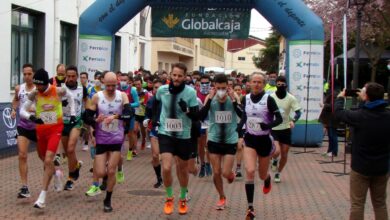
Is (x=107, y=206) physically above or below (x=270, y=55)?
below

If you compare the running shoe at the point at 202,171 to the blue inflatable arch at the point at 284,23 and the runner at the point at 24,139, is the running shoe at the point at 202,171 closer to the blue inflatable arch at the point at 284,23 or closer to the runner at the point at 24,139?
the runner at the point at 24,139

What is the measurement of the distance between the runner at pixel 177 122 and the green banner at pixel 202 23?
10000 millimetres

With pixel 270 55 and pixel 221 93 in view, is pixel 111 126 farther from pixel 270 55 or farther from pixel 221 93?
pixel 270 55

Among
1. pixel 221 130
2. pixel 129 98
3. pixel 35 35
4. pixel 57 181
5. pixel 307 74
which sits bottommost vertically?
pixel 57 181

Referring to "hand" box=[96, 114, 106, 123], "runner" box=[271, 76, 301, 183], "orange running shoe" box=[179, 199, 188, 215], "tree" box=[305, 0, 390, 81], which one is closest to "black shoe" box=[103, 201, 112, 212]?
"orange running shoe" box=[179, 199, 188, 215]

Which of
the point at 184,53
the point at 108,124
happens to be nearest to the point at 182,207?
the point at 108,124

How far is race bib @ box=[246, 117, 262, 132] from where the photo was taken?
8.22m

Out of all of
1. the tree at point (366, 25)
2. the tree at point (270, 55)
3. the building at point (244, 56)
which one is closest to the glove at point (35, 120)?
the tree at point (366, 25)

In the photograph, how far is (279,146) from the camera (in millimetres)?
11008

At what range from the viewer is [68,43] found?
74.8 feet

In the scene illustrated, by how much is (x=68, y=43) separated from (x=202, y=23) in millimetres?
6858

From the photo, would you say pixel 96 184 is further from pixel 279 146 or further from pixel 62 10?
pixel 62 10

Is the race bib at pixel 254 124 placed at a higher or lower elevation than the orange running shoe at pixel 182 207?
higher

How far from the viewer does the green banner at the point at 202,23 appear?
17.9 m
